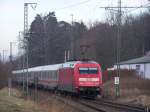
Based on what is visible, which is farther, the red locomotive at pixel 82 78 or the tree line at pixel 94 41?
the tree line at pixel 94 41

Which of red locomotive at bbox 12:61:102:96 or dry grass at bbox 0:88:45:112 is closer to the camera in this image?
dry grass at bbox 0:88:45:112

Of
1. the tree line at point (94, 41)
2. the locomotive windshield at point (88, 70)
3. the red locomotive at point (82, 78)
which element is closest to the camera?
the red locomotive at point (82, 78)

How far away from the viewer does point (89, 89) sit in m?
42.3

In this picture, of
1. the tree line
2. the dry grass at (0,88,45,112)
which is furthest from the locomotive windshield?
the tree line

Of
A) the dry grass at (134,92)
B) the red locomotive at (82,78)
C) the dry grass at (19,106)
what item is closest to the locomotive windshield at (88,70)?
the red locomotive at (82,78)

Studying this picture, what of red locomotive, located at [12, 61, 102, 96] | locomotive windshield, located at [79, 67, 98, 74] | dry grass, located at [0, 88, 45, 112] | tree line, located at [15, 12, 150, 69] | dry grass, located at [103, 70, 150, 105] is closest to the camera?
dry grass, located at [0, 88, 45, 112]

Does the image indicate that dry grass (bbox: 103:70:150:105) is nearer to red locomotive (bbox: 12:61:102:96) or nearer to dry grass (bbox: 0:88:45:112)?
red locomotive (bbox: 12:61:102:96)

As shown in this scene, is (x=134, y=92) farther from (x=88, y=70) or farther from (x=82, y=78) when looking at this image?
(x=82, y=78)

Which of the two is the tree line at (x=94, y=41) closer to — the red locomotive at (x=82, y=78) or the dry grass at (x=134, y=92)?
the dry grass at (x=134, y=92)

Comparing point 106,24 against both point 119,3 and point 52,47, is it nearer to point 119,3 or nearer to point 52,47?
point 52,47

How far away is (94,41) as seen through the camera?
332 feet

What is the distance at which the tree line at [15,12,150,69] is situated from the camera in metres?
99.8

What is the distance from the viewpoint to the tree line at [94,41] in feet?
327

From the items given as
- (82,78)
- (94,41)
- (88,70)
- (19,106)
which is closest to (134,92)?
(88,70)
